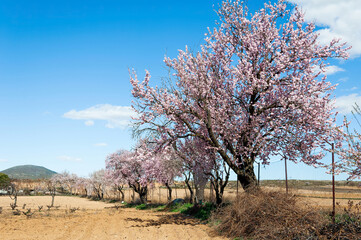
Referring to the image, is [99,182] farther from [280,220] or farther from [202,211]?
[280,220]

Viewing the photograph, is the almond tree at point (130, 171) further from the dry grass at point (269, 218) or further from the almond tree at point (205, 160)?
the dry grass at point (269, 218)

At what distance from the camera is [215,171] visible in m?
20.1

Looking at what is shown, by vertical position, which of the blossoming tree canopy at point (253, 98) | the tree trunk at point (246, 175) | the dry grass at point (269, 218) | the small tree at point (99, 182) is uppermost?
the blossoming tree canopy at point (253, 98)

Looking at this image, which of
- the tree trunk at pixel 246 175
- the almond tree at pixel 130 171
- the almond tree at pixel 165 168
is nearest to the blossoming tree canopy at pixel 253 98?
the tree trunk at pixel 246 175

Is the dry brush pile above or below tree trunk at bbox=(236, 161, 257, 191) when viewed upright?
below

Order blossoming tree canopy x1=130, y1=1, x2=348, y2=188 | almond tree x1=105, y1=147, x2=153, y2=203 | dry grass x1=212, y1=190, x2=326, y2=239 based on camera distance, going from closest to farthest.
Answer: dry grass x1=212, y1=190, x2=326, y2=239 < blossoming tree canopy x1=130, y1=1, x2=348, y2=188 < almond tree x1=105, y1=147, x2=153, y2=203

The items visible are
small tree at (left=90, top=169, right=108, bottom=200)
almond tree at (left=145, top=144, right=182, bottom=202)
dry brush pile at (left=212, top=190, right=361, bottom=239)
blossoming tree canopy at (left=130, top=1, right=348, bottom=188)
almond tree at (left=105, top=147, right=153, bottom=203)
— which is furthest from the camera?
small tree at (left=90, top=169, right=108, bottom=200)

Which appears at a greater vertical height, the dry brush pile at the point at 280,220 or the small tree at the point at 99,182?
the dry brush pile at the point at 280,220

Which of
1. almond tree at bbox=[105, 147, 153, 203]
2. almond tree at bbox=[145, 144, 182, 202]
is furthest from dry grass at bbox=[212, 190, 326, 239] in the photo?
almond tree at bbox=[105, 147, 153, 203]

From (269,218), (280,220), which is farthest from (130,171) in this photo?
(280,220)

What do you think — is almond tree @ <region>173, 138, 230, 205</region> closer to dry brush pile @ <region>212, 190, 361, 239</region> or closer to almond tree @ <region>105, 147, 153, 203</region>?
dry brush pile @ <region>212, 190, 361, 239</region>

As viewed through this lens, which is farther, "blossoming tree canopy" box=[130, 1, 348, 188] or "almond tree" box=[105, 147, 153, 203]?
"almond tree" box=[105, 147, 153, 203]

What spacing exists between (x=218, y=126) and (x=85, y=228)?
28.1ft

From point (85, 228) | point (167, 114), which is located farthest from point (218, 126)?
point (85, 228)
